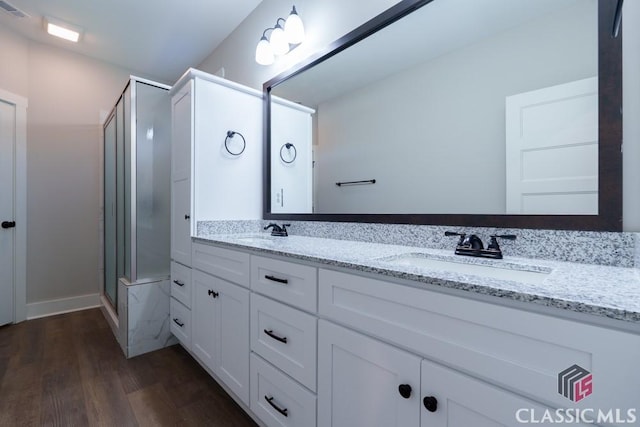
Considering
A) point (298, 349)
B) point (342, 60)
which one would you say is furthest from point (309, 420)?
point (342, 60)

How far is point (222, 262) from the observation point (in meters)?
1.54

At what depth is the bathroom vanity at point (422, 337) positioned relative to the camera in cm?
52

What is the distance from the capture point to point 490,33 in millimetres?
1127

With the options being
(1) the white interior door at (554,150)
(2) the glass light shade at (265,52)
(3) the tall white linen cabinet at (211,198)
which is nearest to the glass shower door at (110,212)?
(3) the tall white linen cabinet at (211,198)

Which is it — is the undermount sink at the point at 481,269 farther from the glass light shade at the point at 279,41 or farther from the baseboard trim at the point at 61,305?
the baseboard trim at the point at 61,305

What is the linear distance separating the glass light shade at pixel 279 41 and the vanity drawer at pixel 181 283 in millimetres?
1566

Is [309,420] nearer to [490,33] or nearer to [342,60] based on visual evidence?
[490,33]

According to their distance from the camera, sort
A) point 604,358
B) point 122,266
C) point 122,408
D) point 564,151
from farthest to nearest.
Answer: point 122,266
point 122,408
point 564,151
point 604,358

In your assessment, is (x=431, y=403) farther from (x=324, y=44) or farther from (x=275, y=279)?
(x=324, y=44)

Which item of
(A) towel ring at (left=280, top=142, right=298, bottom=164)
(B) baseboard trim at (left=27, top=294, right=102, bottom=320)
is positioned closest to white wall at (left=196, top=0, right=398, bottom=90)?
(A) towel ring at (left=280, top=142, right=298, bottom=164)

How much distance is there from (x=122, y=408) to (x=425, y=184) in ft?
6.22

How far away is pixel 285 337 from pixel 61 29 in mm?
3307

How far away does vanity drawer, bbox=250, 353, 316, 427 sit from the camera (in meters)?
1.04

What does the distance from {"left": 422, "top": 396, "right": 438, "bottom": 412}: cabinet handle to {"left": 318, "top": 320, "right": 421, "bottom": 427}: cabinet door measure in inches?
1.0
